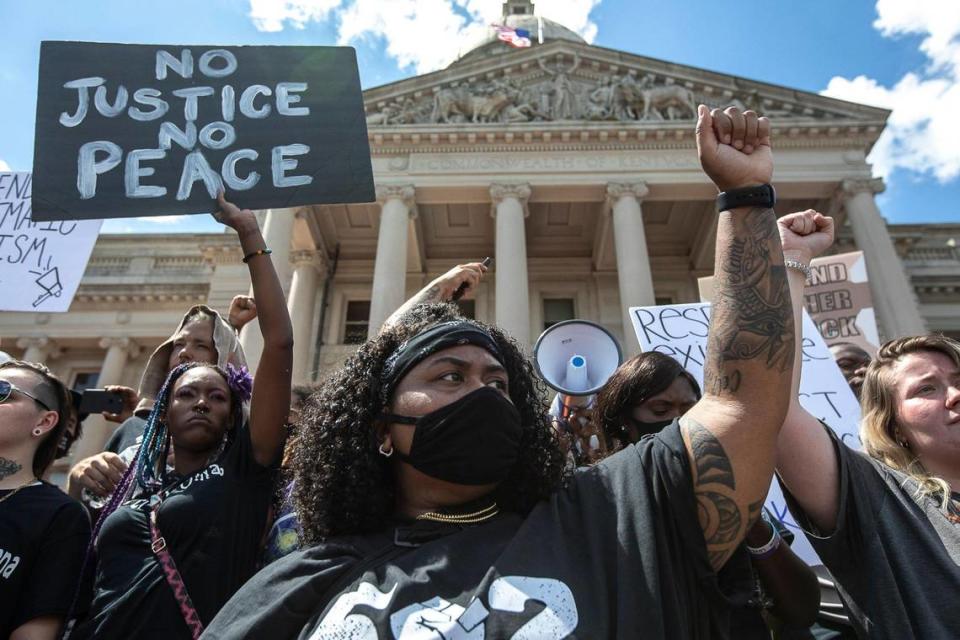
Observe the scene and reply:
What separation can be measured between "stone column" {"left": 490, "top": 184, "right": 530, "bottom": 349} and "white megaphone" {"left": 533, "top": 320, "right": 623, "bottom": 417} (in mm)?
10822

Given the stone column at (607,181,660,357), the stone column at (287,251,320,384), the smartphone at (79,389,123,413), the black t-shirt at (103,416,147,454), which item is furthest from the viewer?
the stone column at (287,251,320,384)

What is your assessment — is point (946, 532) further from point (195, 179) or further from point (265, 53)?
point (265, 53)

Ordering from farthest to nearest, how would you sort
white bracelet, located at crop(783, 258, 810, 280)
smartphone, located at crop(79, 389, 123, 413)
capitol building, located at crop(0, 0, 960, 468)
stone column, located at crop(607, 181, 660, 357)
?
1. capitol building, located at crop(0, 0, 960, 468)
2. stone column, located at crop(607, 181, 660, 357)
3. smartphone, located at crop(79, 389, 123, 413)
4. white bracelet, located at crop(783, 258, 810, 280)

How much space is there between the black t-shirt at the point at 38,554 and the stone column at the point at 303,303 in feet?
57.7

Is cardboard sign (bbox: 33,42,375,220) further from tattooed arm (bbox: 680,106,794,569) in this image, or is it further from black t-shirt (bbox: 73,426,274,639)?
tattooed arm (bbox: 680,106,794,569)

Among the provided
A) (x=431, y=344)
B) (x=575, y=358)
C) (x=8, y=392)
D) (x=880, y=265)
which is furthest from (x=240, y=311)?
(x=880, y=265)

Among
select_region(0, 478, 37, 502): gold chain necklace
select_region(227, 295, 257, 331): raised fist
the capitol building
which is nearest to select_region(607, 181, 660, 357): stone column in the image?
the capitol building

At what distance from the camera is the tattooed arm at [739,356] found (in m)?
1.50

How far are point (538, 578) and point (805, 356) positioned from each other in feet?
13.1

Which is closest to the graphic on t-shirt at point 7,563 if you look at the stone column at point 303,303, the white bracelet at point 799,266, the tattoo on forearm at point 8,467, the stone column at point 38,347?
the tattoo on forearm at point 8,467

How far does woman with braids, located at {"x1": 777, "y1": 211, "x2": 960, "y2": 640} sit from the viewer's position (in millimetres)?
1841

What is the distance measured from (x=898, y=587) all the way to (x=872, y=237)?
19356mm

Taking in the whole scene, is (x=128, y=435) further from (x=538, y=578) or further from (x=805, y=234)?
(x=805, y=234)

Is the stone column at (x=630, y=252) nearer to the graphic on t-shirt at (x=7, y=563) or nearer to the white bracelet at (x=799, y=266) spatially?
the white bracelet at (x=799, y=266)
